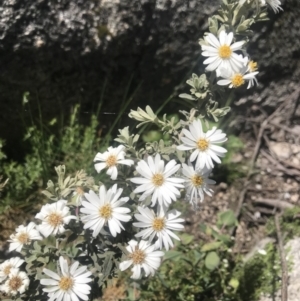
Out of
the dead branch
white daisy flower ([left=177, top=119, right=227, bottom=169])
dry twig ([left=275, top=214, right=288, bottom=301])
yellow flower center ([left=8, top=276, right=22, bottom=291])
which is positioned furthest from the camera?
the dead branch

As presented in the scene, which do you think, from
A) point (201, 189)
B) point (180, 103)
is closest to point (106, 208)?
point (201, 189)

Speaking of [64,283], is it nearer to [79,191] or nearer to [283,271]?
[79,191]

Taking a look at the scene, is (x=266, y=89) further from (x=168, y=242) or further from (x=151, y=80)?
(x=168, y=242)

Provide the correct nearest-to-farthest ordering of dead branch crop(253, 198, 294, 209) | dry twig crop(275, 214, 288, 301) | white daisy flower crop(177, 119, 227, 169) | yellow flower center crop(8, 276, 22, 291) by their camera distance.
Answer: white daisy flower crop(177, 119, 227, 169), yellow flower center crop(8, 276, 22, 291), dry twig crop(275, 214, 288, 301), dead branch crop(253, 198, 294, 209)

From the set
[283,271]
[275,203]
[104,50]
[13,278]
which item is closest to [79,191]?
[13,278]

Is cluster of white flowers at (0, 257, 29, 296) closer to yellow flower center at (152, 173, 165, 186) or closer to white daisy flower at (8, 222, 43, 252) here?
white daisy flower at (8, 222, 43, 252)

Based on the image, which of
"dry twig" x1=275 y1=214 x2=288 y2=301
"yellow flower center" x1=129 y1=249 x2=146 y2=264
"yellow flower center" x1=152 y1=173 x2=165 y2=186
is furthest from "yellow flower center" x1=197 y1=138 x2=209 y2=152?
"dry twig" x1=275 y1=214 x2=288 y2=301

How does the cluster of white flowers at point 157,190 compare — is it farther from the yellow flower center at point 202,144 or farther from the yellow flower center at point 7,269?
the yellow flower center at point 7,269

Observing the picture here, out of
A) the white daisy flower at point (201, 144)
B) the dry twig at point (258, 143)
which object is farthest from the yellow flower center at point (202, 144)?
the dry twig at point (258, 143)
